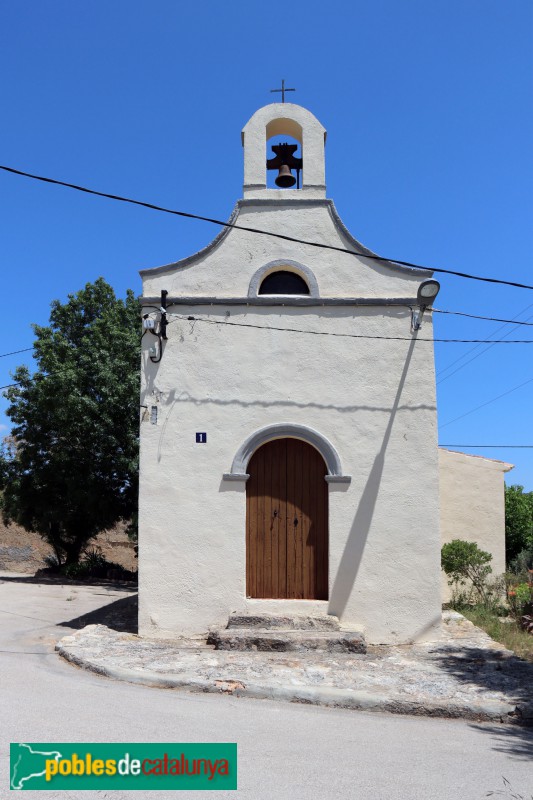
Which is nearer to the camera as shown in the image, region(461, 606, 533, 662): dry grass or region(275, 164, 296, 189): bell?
region(461, 606, 533, 662): dry grass

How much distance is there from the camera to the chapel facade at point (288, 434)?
9.12 metres

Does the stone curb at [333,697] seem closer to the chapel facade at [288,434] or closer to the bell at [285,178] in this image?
the chapel facade at [288,434]

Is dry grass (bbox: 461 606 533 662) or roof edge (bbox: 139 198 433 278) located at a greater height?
roof edge (bbox: 139 198 433 278)

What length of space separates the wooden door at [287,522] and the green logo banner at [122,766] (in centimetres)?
434

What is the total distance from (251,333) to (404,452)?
2729 millimetres

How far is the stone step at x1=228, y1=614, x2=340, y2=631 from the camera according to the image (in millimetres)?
8750

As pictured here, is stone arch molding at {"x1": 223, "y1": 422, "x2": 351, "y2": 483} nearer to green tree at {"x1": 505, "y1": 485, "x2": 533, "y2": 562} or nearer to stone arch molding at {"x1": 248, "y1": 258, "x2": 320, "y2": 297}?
stone arch molding at {"x1": 248, "y1": 258, "x2": 320, "y2": 297}

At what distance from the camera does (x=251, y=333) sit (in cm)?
968

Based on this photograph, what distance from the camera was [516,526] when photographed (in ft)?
51.5

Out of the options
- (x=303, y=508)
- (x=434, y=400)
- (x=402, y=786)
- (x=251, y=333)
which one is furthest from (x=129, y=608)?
(x=402, y=786)

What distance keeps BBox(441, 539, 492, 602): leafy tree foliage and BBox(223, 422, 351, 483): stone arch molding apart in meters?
3.84

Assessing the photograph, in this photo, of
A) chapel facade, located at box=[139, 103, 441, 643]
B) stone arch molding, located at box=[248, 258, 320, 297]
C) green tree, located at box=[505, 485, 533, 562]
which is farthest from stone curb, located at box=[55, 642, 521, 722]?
green tree, located at box=[505, 485, 533, 562]

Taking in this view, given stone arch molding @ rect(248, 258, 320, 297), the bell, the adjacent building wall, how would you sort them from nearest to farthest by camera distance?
stone arch molding @ rect(248, 258, 320, 297) → the bell → the adjacent building wall

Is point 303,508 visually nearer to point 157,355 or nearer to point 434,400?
point 434,400
